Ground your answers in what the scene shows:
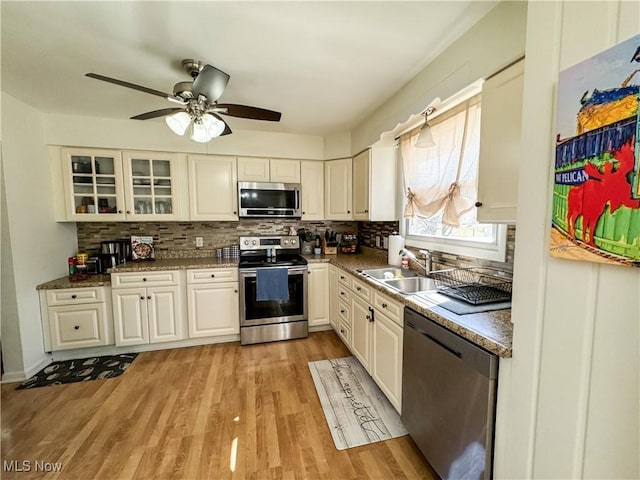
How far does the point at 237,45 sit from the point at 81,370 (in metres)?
3.07

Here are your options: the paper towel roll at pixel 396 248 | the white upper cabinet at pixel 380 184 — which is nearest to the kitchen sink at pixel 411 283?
the paper towel roll at pixel 396 248

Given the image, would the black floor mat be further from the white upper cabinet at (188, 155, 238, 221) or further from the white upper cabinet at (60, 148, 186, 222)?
the white upper cabinet at (188, 155, 238, 221)

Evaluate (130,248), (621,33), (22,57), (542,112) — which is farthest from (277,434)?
(22,57)

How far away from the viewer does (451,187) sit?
193 cm

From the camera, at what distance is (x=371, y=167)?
2.76 meters

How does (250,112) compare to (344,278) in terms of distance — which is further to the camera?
(344,278)

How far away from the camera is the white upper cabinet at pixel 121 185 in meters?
2.75

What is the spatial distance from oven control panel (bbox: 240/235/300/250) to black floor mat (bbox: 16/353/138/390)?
1632 millimetres

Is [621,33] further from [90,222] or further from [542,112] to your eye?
[90,222]

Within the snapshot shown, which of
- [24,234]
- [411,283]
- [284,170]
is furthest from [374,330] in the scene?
[24,234]

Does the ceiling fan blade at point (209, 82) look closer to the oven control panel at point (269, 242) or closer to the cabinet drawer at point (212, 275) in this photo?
the cabinet drawer at point (212, 275)

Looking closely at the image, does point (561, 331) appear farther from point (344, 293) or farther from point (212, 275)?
point (212, 275)

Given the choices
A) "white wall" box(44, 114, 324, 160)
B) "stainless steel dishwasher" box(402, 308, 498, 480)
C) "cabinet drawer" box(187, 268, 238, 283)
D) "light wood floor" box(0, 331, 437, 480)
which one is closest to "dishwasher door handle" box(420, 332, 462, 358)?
"stainless steel dishwasher" box(402, 308, 498, 480)

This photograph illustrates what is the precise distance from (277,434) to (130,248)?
8.74ft
